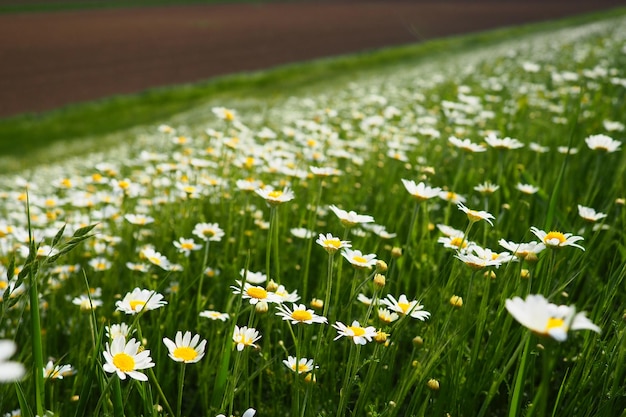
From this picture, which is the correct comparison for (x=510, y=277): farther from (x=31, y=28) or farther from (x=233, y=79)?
(x=31, y=28)

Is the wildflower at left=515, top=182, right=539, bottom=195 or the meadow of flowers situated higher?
the wildflower at left=515, top=182, right=539, bottom=195

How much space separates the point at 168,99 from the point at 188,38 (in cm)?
1395

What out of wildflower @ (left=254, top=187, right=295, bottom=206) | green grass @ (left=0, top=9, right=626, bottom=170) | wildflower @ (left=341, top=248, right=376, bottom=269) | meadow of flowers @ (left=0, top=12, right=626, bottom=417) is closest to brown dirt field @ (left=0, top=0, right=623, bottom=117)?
green grass @ (left=0, top=9, right=626, bottom=170)

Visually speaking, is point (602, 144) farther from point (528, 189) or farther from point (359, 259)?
point (359, 259)

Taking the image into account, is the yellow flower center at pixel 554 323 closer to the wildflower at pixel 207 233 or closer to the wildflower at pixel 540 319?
the wildflower at pixel 540 319

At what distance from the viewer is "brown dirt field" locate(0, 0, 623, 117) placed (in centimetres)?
2308

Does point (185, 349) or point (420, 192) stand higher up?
point (420, 192)

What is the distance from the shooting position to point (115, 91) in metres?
21.9

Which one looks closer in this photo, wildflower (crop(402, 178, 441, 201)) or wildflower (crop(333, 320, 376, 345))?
wildflower (crop(333, 320, 376, 345))

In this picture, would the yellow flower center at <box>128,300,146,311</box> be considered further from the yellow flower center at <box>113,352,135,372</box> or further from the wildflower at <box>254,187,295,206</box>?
the wildflower at <box>254,187,295,206</box>

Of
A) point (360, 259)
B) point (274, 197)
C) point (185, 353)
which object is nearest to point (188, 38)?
point (274, 197)

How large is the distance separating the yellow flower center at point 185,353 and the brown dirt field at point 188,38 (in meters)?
18.8

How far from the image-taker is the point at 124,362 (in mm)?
1172

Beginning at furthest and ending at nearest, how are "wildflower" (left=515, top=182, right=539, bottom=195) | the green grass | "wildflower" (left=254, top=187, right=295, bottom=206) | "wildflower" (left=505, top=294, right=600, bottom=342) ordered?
the green grass
"wildflower" (left=515, top=182, right=539, bottom=195)
"wildflower" (left=254, top=187, right=295, bottom=206)
"wildflower" (left=505, top=294, right=600, bottom=342)
